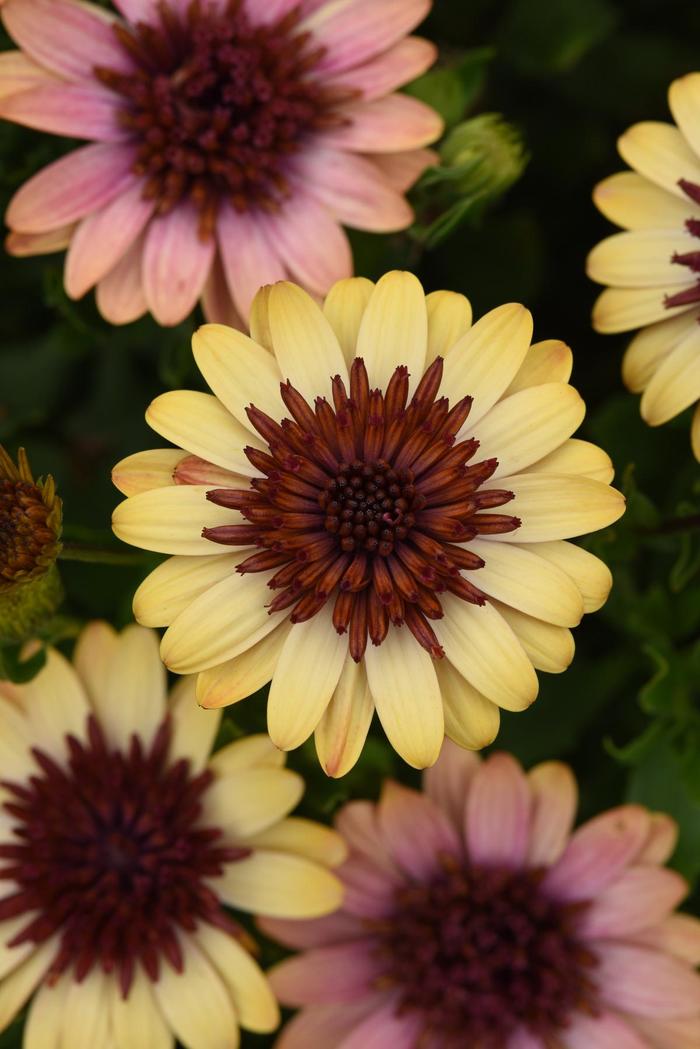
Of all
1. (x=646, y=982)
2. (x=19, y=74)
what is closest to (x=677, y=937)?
(x=646, y=982)

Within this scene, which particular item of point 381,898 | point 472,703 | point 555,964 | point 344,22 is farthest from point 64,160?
point 555,964

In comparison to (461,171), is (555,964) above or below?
below

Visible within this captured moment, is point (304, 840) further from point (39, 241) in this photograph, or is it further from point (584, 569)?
point (39, 241)

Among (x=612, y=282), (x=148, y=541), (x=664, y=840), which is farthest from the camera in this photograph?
(x=664, y=840)

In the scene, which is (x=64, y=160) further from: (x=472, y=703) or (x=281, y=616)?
(x=472, y=703)

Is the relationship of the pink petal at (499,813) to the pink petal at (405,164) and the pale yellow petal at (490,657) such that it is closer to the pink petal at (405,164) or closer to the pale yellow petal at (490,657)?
the pale yellow petal at (490,657)

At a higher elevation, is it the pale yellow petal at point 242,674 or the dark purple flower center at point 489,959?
the pale yellow petal at point 242,674

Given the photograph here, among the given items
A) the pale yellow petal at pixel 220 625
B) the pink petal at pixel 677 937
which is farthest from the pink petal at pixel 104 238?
the pink petal at pixel 677 937
